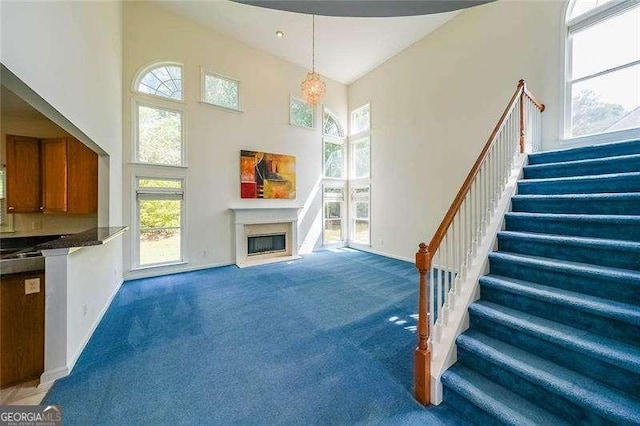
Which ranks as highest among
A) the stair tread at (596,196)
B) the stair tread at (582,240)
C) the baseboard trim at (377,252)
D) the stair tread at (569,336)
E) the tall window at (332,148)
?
the tall window at (332,148)

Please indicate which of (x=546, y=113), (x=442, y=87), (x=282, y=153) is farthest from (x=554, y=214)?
(x=282, y=153)

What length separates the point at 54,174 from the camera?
3.51m

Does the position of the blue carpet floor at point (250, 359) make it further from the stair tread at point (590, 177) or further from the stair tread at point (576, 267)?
the stair tread at point (590, 177)

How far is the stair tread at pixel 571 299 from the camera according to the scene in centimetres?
152

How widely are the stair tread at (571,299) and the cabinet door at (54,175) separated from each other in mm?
5265

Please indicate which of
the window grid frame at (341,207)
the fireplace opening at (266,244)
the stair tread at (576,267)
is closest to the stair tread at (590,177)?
the stair tread at (576,267)

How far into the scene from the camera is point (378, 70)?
6.61 meters

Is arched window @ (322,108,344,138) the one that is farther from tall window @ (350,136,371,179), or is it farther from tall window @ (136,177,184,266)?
tall window @ (136,177,184,266)

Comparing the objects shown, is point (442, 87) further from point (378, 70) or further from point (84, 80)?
point (84, 80)

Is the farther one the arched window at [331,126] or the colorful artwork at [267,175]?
the arched window at [331,126]

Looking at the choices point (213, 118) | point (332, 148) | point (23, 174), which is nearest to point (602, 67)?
point (332, 148)

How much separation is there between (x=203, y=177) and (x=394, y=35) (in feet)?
17.1

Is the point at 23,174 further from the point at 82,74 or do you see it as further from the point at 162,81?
the point at 162,81

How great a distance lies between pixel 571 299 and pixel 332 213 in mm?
6159
